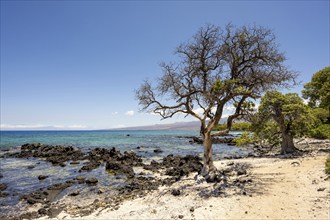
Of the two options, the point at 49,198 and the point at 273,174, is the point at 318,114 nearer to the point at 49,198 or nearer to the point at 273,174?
the point at 273,174

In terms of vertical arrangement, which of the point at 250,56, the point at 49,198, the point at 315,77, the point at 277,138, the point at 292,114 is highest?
the point at 315,77

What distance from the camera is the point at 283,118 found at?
25.1m

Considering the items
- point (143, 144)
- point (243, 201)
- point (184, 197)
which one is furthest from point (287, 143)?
point (143, 144)

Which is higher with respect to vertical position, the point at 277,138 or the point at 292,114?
the point at 292,114

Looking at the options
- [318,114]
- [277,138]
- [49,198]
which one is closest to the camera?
[49,198]

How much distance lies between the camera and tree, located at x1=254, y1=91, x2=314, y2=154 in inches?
946

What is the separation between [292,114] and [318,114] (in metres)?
9.25

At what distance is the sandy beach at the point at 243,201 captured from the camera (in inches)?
363

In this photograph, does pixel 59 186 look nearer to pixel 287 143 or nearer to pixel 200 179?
pixel 200 179

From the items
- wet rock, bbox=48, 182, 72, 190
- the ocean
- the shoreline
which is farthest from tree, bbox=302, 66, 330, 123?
wet rock, bbox=48, 182, 72, 190

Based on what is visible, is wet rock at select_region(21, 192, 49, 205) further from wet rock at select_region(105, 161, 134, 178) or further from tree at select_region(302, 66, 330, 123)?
tree at select_region(302, 66, 330, 123)

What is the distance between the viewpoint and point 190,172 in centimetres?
1981

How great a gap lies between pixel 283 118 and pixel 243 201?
17.7 meters

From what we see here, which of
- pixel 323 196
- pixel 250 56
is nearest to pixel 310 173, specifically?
pixel 323 196
